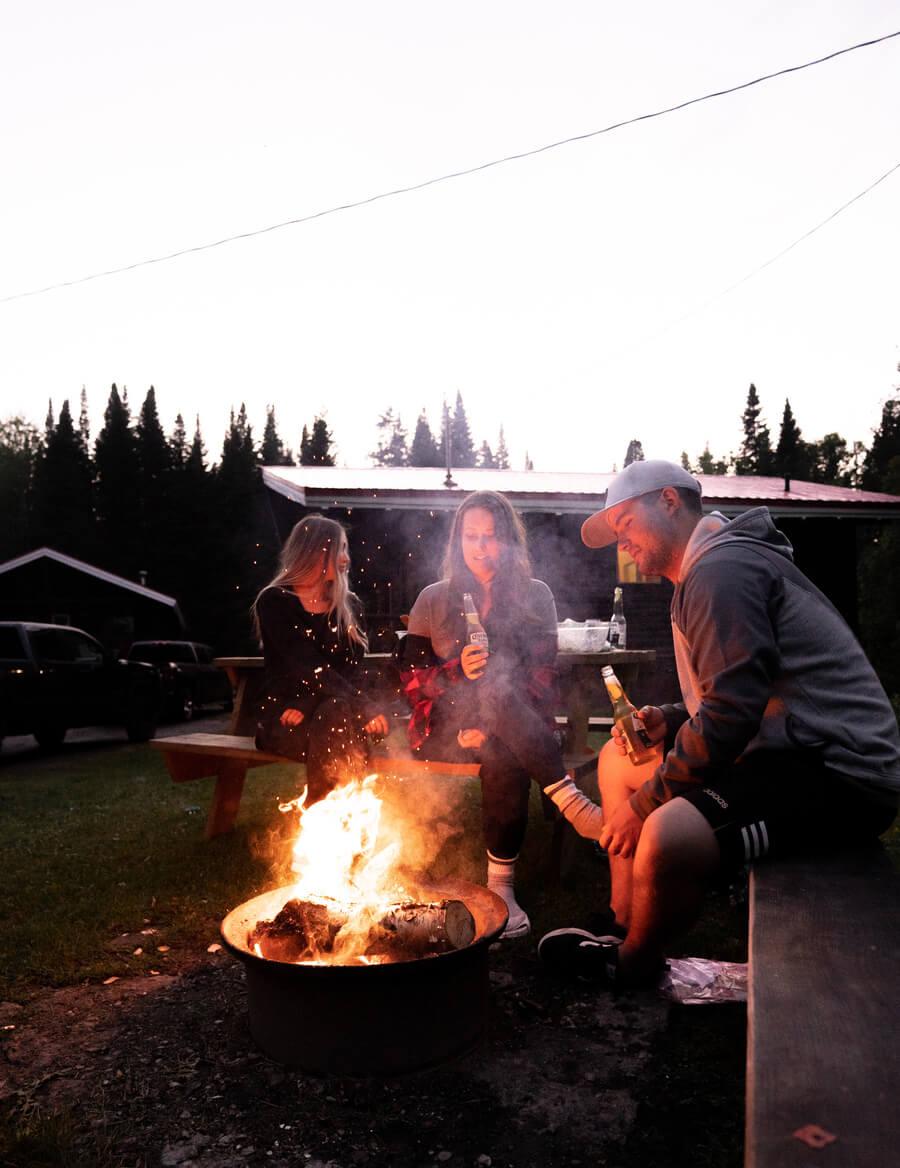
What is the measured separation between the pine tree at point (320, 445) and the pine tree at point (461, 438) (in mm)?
12247

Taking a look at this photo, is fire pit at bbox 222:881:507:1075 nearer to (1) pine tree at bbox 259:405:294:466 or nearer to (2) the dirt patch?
(2) the dirt patch

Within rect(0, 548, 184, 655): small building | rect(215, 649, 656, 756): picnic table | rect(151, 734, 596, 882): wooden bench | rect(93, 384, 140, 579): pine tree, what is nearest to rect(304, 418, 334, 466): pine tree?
rect(93, 384, 140, 579): pine tree

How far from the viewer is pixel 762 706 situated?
88.8 inches

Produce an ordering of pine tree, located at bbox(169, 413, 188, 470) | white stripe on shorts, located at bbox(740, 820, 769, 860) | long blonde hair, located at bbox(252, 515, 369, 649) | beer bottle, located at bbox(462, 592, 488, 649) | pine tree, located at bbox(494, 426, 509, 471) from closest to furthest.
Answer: white stripe on shorts, located at bbox(740, 820, 769, 860) → beer bottle, located at bbox(462, 592, 488, 649) → long blonde hair, located at bbox(252, 515, 369, 649) → pine tree, located at bbox(169, 413, 188, 470) → pine tree, located at bbox(494, 426, 509, 471)

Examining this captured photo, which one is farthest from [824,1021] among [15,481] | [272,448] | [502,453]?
[502,453]

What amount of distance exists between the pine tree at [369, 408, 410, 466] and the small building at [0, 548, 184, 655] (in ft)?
161

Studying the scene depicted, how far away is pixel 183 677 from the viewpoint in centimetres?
1717

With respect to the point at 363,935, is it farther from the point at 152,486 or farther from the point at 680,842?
the point at 152,486

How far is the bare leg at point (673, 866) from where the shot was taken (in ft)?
7.50

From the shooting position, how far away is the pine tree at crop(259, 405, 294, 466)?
70.1 metres

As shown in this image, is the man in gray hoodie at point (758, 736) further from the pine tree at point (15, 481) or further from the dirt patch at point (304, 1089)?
the pine tree at point (15, 481)

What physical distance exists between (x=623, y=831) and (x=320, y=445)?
68252 millimetres

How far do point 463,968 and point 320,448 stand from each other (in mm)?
67880

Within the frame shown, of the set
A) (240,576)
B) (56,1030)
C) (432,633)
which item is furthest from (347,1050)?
(240,576)
